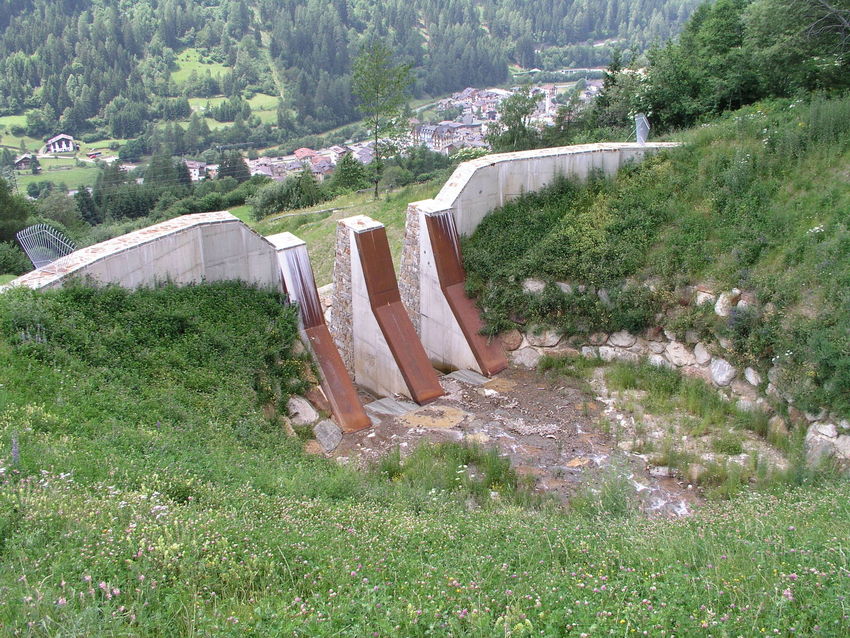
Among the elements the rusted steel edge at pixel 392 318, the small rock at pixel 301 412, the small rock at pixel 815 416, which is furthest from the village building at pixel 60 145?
the small rock at pixel 815 416

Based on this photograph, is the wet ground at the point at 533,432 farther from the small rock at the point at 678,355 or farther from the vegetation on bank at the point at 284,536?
the small rock at the point at 678,355

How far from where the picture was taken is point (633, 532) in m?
6.07

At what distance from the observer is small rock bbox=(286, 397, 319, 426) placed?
1092cm

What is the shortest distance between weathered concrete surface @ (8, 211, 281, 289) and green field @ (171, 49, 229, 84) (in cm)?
8735

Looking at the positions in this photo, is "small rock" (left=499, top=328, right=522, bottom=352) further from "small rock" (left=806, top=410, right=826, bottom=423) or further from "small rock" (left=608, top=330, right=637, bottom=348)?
"small rock" (left=806, top=410, right=826, bottom=423)

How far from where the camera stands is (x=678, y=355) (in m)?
12.0

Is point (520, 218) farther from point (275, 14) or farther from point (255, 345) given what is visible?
point (275, 14)

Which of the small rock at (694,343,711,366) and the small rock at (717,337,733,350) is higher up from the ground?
the small rock at (717,337,733,350)

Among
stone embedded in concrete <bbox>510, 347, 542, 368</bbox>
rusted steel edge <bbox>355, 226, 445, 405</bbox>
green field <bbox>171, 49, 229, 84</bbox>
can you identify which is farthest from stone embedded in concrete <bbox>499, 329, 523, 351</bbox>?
green field <bbox>171, 49, 229, 84</bbox>

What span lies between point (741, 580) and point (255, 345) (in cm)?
810

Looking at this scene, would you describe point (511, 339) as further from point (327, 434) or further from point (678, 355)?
point (327, 434)

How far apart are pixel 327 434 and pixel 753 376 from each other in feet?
23.3

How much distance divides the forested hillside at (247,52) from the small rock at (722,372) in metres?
72.9

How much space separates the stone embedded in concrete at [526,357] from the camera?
1339 cm
